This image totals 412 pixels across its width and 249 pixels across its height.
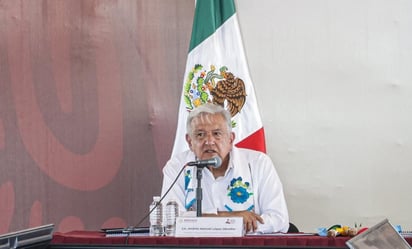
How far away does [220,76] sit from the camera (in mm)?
4164

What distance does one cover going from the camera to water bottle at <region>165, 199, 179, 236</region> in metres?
2.71

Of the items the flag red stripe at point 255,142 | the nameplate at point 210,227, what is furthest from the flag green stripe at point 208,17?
the nameplate at point 210,227

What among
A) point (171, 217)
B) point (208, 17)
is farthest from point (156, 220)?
point (208, 17)

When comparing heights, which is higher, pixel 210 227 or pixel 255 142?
pixel 255 142

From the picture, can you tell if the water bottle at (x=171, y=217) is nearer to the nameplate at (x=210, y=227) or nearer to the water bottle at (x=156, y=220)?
the water bottle at (x=156, y=220)

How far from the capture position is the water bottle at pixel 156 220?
2686mm

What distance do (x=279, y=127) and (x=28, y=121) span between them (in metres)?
1.67

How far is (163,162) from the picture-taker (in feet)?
14.6

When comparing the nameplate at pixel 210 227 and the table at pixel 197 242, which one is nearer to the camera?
the table at pixel 197 242

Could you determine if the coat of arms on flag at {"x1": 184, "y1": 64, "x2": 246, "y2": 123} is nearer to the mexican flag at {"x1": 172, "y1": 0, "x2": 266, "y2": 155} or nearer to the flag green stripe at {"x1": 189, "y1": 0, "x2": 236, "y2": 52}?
the mexican flag at {"x1": 172, "y1": 0, "x2": 266, "y2": 155}

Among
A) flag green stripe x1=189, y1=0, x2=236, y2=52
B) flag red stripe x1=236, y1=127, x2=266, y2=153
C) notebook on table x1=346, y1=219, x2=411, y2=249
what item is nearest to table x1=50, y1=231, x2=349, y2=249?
notebook on table x1=346, y1=219, x2=411, y2=249

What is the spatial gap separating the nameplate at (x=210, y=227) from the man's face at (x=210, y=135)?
35.2 inches

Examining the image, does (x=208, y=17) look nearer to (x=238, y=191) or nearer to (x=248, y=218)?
(x=238, y=191)

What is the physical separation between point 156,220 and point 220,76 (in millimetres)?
1575
